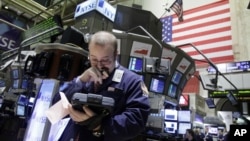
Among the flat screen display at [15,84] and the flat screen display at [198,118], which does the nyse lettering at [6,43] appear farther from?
the flat screen display at [198,118]

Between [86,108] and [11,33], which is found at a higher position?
[11,33]

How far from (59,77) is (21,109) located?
14.5ft

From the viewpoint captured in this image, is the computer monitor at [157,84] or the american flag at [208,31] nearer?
the computer monitor at [157,84]

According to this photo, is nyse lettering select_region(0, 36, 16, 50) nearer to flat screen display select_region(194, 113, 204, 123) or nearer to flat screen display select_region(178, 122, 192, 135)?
flat screen display select_region(178, 122, 192, 135)

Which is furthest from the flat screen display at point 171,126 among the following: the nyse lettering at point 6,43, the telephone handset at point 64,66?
the telephone handset at point 64,66

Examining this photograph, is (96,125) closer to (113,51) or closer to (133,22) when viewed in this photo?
(113,51)

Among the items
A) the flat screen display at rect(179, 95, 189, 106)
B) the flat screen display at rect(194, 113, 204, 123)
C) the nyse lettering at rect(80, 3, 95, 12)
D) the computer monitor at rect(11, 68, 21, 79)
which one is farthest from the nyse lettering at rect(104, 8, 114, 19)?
the flat screen display at rect(194, 113, 204, 123)

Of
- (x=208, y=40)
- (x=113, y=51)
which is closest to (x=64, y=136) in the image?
(x=113, y=51)

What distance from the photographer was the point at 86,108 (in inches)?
51.0

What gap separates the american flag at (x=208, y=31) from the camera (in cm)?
1204

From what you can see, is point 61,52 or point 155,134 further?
point 155,134

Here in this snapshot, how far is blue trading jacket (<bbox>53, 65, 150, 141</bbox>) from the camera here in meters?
1.35

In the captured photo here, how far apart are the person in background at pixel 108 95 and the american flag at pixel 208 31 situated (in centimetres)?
1123

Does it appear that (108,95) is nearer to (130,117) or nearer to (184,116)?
(130,117)
